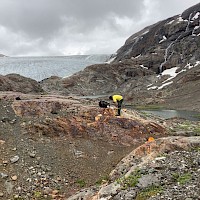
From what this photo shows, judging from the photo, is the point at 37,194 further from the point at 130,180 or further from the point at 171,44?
the point at 171,44

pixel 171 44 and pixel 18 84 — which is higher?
pixel 171 44

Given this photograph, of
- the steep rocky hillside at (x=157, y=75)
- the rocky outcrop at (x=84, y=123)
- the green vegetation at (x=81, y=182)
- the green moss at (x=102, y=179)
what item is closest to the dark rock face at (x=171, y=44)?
the steep rocky hillside at (x=157, y=75)

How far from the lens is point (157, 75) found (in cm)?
10819

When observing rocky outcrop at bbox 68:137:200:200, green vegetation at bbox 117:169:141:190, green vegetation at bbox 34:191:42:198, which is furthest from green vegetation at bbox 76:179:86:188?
green vegetation at bbox 117:169:141:190

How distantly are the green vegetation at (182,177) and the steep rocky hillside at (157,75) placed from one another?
212 ft

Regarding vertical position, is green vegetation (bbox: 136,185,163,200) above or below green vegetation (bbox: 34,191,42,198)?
above

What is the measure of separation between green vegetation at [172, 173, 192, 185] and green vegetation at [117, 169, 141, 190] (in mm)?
1136

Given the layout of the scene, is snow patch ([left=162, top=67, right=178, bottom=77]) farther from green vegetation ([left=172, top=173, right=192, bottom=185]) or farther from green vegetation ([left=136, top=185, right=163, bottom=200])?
green vegetation ([left=136, top=185, right=163, bottom=200])

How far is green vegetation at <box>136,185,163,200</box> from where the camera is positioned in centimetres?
971

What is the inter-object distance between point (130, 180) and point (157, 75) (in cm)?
9931

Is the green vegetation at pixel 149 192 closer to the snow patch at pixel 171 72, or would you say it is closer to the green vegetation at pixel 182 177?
the green vegetation at pixel 182 177

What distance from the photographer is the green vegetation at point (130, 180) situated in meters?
10.6

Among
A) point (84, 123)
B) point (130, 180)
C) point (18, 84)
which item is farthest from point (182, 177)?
point (18, 84)

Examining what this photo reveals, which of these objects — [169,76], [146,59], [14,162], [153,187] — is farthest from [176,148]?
[146,59]
